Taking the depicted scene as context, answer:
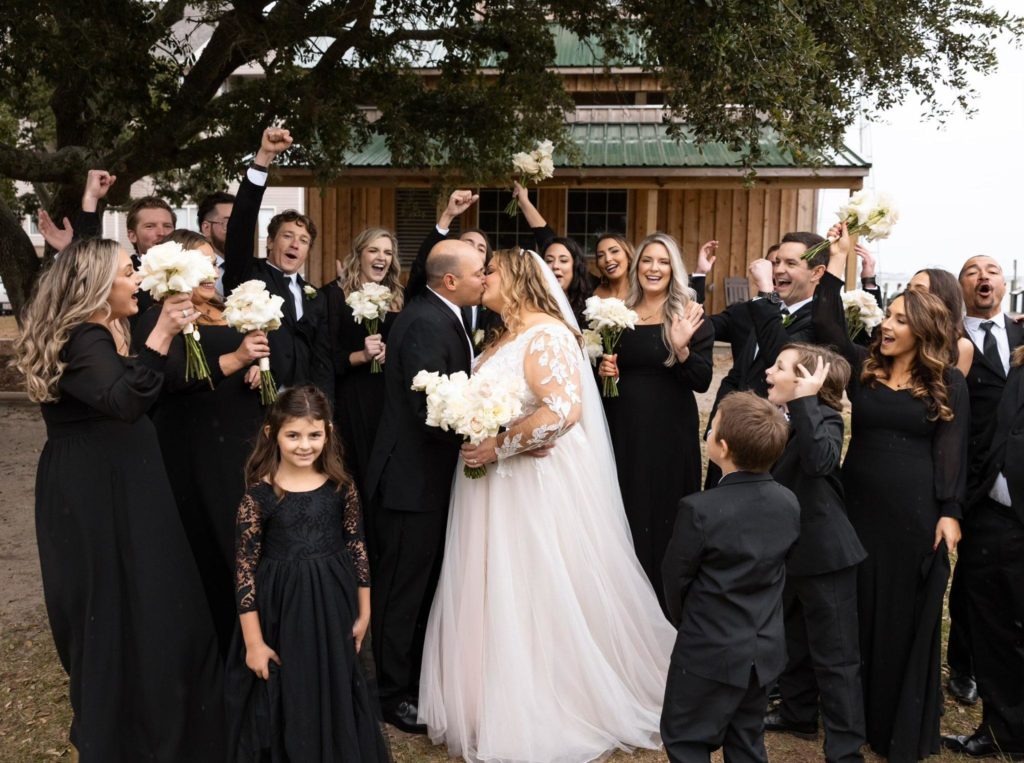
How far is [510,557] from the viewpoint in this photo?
446cm

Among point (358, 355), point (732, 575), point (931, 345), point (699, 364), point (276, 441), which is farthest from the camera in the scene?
point (358, 355)

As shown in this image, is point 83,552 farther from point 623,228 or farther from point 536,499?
point 623,228

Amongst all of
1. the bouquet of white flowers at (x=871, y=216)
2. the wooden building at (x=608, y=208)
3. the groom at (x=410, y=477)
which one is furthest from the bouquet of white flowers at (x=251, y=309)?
the wooden building at (x=608, y=208)

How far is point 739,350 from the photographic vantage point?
595 centimetres

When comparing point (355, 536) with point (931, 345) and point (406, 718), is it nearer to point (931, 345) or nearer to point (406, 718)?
point (406, 718)

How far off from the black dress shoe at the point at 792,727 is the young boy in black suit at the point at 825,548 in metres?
0.51

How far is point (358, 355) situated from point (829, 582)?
10.3 feet

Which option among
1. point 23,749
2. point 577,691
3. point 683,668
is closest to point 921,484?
point 683,668

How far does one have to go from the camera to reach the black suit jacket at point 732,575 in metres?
3.50

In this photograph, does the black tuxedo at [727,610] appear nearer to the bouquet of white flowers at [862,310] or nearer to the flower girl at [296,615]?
the flower girl at [296,615]

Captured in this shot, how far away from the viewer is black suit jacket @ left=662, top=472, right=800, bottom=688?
3502 millimetres

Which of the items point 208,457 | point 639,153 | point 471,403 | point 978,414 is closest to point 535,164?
point 471,403

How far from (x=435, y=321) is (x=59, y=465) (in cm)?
183

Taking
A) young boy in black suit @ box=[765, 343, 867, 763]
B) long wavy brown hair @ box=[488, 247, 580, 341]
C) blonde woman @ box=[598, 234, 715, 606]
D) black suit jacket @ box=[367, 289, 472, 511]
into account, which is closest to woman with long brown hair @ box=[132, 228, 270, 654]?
black suit jacket @ box=[367, 289, 472, 511]
